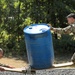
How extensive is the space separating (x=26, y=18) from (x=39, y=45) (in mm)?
6385

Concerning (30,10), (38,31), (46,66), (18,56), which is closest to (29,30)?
(38,31)

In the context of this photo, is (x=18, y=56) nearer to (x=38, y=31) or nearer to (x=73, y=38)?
(x=73, y=38)

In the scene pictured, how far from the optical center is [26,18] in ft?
39.1

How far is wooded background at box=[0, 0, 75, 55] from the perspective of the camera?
11.2 m

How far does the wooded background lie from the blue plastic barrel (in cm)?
512

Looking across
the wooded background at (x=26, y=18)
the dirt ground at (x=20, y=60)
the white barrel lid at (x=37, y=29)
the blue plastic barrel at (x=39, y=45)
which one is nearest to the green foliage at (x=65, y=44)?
the wooded background at (x=26, y=18)

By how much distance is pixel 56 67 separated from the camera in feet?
19.4

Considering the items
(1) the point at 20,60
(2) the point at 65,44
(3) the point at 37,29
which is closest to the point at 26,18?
(2) the point at 65,44

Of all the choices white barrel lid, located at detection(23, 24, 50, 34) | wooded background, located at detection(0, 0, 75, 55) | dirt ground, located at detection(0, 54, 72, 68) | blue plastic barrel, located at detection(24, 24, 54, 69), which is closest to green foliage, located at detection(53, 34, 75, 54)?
wooded background, located at detection(0, 0, 75, 55)

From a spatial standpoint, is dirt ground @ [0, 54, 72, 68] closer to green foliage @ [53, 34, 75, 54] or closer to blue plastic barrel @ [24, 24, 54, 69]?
green foliage @ [53, 34, 75, 54]

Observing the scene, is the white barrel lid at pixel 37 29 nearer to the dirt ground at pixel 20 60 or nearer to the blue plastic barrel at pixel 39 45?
the blue plastic barrel at pixel 39 45

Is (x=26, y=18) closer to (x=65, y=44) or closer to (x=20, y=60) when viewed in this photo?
(x=65, y=44)

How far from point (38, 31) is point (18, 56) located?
17.6 feet

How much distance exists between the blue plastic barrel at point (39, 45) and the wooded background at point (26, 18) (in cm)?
512
